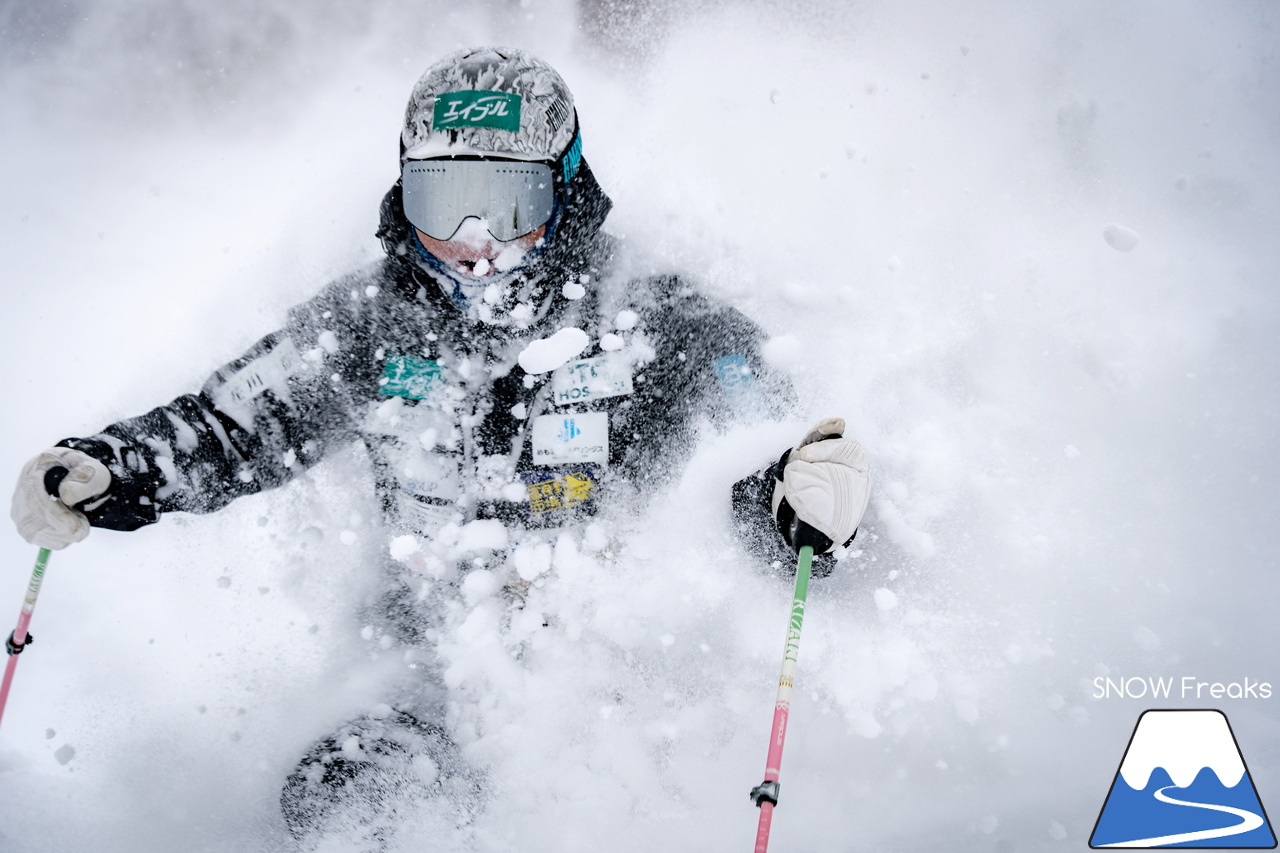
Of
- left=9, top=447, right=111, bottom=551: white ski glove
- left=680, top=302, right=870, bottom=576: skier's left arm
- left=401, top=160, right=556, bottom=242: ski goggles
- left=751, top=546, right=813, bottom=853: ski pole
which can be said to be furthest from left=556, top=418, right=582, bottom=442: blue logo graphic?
left=9, top=447, right=111, bottom=551: white ski glove

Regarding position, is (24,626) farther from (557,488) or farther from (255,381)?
(557,488)

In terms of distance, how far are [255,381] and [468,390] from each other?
2.53 feet

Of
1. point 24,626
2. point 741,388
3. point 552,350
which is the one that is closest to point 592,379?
point 552,350

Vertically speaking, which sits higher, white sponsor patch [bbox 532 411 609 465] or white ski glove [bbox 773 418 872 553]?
white sponsor patch [bbox 532 411 609 465]

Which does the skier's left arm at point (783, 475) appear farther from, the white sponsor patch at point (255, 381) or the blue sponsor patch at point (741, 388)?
the white sponsor patch at point (255, 381)

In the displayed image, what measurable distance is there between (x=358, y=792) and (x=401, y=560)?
95 cm

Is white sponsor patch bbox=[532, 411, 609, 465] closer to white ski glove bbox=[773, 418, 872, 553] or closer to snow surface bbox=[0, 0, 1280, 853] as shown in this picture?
snow surface bbox=[0, 0, 1280, 853]

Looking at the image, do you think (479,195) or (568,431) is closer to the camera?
(479,195)

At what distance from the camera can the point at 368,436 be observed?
2.37 meters

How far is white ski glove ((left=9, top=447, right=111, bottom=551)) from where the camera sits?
197cm

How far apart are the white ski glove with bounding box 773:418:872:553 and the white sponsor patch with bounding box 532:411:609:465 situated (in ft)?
2.37

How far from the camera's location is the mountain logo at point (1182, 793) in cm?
253

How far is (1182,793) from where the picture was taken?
8.38ft

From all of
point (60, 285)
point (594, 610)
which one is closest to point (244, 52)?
point (60, 285)
